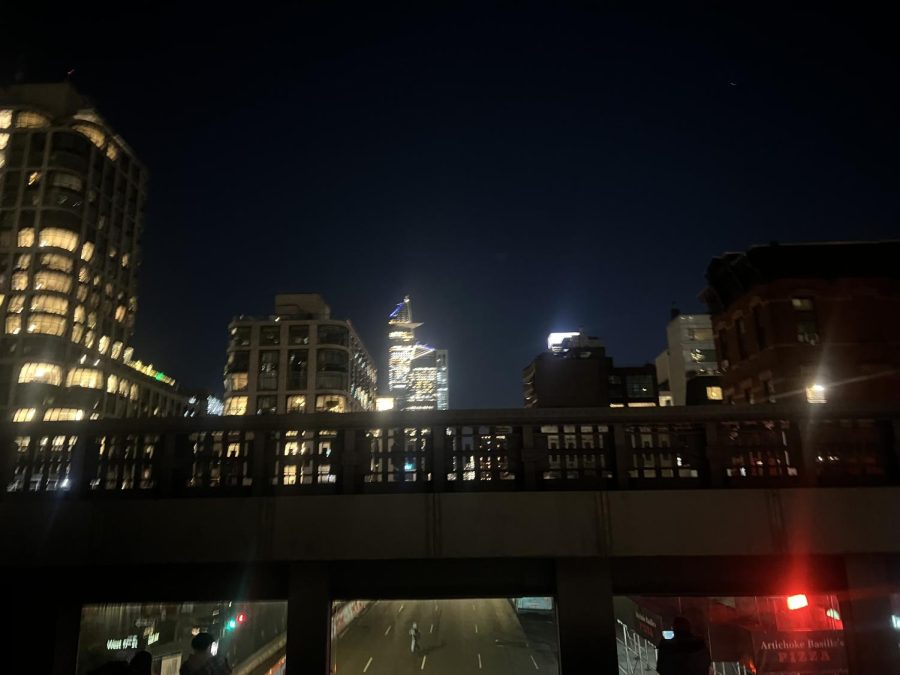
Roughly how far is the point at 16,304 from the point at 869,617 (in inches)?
3230

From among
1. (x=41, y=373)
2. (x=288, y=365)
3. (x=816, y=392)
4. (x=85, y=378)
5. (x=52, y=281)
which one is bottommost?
(x=816, y=392)

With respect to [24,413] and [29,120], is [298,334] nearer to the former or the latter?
[24,413]

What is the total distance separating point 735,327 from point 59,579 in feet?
109

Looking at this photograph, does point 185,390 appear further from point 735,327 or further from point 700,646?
point 700,646

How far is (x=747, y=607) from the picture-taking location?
10.1 meters

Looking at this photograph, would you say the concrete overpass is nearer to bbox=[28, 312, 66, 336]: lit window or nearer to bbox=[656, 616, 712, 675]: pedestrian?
bbox=[656, 616, 712, 675]: pedestrian

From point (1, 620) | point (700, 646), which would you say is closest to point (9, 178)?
point (1, 620)

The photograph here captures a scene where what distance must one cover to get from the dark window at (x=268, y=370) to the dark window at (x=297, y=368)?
6.85ft

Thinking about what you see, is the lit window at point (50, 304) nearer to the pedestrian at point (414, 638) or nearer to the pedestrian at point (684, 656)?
the pedestrian at point (414, 638)

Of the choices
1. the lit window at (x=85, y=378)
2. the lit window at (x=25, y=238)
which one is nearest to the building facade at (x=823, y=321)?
the lit window at (x=85, y=378)

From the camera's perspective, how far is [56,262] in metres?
71.0

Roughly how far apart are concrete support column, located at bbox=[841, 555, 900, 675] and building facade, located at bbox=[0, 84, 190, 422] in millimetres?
74691

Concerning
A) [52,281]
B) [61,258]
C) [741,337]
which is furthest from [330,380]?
[741,337]

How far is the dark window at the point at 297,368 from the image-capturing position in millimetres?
90812
